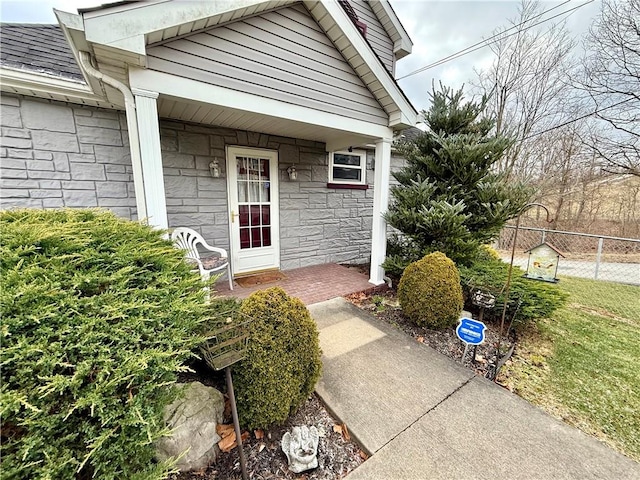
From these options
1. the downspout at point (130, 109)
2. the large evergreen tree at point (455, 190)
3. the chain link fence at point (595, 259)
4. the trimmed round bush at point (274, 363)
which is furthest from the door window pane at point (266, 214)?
the chain link fence at point (595, 259)

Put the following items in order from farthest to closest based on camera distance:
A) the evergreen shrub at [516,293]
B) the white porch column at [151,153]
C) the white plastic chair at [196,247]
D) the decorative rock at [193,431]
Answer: the white plastic chair at [196,247] → the evergreen shrub at [516,293] → the white porch column at [151,153] → the decorative rock at [193,431]

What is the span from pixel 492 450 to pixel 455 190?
344 centimetres

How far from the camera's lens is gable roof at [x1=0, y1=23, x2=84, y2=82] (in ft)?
9.21

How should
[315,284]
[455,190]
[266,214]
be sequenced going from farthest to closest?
[266,214] → [315,284] → [455,190]

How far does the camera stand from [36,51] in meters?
3.15

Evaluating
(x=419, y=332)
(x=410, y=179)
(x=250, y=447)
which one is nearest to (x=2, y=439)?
(x=250, y=447)

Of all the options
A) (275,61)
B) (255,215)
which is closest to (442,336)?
(255,215)

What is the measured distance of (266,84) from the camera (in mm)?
3023

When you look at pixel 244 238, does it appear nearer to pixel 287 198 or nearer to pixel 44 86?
pixel 287 198

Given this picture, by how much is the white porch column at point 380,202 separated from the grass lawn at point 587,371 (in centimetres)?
213

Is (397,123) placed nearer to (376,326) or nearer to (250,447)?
(376,326)

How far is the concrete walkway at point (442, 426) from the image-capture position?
1558 millimetres

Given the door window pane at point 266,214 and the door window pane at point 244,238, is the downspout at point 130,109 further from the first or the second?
the door window pane at point 266,214

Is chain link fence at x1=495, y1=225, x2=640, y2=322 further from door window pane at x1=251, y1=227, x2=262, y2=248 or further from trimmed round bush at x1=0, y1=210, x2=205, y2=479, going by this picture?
trimmed round bush at x1=0, y1=210, x2=205, y2=479
